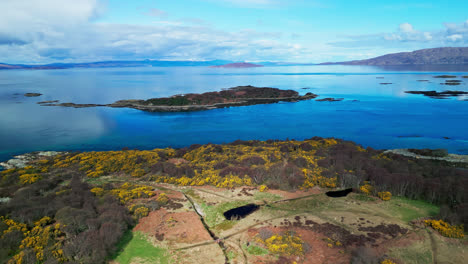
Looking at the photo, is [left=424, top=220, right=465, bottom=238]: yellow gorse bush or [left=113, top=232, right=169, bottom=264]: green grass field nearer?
[left=113, top=232, right=169, bottom=264]: green grass field

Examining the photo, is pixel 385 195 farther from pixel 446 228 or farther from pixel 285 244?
pixel 285 244

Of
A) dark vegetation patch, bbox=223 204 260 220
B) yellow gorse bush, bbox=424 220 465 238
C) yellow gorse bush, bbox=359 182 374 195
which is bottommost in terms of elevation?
yellow gorse bush, bbox=424 220 465 238

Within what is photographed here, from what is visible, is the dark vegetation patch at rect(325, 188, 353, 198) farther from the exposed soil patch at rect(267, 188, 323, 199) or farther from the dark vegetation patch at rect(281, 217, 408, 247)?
the dark vegetation patch at rect(281, 217, 408, 247)

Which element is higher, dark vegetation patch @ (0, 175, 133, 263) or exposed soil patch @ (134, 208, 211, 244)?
dark vegetation patch @ (0, 175, 133, 263)

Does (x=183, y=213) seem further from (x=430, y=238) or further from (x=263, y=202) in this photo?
(x=430, y=238)

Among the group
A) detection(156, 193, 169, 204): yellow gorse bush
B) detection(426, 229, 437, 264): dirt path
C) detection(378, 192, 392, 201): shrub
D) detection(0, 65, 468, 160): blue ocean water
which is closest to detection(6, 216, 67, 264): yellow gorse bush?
detection(156, 193, 169, 204): yellow gorse bush

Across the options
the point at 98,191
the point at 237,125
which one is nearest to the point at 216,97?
the point at 237,125
